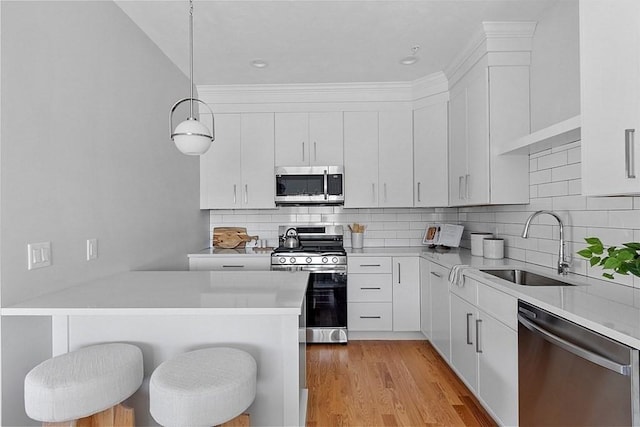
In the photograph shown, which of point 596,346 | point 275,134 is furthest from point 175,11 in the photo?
point 596,346

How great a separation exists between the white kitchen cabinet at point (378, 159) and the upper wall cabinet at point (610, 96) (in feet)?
7.05

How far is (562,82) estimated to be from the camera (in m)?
2.33

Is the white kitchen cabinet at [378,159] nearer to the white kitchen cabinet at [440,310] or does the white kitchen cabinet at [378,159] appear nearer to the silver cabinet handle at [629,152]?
the white kitchen cabinet at [440,310]

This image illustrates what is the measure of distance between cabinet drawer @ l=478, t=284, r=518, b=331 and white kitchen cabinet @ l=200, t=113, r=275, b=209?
2258 millimetres

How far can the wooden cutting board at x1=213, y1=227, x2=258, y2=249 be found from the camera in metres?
3.95

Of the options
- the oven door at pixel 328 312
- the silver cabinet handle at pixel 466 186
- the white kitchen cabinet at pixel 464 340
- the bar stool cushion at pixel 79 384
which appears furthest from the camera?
the oven door at pixel 328 312

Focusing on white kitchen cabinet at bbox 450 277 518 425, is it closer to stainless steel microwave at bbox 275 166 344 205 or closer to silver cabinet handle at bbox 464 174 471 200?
silver cabinet handle at bbox 464 174 471 200

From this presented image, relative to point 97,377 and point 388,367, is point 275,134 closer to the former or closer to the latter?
point 388,367

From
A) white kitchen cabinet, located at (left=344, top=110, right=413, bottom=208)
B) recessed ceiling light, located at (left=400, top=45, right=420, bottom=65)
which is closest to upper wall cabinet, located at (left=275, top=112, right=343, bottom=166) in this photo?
white kitchen cabinet, located at (left=344, top=110, right=413, bottom=208)

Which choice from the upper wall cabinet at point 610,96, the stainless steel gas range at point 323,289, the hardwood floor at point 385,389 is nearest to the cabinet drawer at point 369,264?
the stainless steel gas range at point 323,289

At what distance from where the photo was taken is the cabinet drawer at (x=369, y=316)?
352 centimetres

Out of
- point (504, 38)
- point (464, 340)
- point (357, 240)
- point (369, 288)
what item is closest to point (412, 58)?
point (504, 38)

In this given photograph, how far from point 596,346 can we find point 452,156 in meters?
2.38

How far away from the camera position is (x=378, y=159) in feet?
12.4
